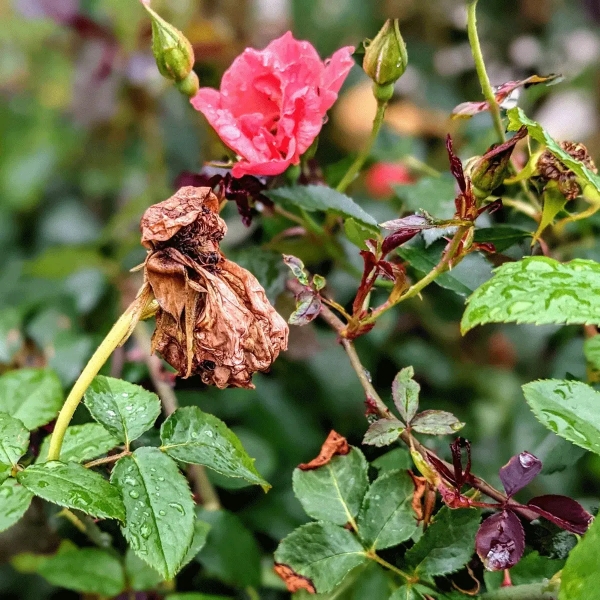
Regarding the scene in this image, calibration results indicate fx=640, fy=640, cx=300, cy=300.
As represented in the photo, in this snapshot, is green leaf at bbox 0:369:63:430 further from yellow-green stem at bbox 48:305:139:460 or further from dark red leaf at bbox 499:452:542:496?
dark red leaf at bbox 499:452:542:496

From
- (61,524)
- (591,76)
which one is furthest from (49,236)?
(591,76)

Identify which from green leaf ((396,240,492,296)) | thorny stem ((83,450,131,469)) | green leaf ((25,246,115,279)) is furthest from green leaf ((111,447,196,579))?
green leaf ((25,246,115,279))

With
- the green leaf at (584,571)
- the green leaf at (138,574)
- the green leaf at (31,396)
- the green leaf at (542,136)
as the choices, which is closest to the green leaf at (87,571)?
the green leaf at (138,574)

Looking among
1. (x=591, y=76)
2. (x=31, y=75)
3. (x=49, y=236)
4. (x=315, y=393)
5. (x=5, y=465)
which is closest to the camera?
(x=5, y=465)

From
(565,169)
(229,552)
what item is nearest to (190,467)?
(229,552)

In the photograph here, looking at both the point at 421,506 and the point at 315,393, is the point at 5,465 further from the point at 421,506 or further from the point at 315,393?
the point at 315,393

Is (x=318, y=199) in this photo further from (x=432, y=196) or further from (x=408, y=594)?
(x=408, y=594)
